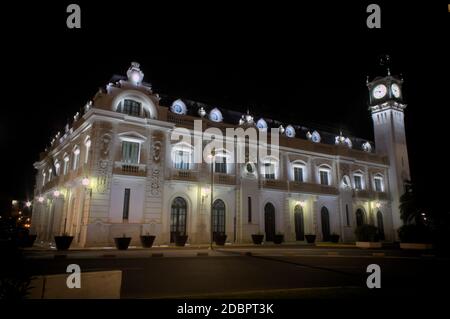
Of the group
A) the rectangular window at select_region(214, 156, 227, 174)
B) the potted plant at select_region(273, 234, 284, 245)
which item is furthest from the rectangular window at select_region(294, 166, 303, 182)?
the rectangular window at select_region(214, 156, 227, 174)

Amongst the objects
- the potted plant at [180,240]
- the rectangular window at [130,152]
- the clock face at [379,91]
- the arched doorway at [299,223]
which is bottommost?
the potted plant at [180,240]

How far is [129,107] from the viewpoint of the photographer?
2844cm

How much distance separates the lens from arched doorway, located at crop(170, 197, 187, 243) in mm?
28719

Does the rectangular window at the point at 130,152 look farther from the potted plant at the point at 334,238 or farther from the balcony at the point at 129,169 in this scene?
the potted plant at the point at 334,238

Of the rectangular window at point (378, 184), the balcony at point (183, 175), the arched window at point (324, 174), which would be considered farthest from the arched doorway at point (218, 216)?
the rectangular window at point (378, 184)

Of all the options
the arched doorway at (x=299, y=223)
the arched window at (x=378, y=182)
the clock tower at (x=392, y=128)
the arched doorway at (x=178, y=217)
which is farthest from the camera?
the clock tower at (x=392, y=128)

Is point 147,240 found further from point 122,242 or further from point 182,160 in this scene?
point 182,160

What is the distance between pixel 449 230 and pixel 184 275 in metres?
28.1

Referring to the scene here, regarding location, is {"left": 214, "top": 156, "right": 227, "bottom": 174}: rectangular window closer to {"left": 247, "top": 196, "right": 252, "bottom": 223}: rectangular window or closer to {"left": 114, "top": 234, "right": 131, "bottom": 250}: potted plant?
{"left": 247, "top": 196, "right": 252, "bottom": 223}: rectangular window

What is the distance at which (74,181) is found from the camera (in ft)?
93.5

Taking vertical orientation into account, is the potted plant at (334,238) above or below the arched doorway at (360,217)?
below

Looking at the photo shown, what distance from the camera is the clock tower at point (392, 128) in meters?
44.6

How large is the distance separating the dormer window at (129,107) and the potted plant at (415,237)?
24.4 meters

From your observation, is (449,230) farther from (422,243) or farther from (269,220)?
(269,220)
